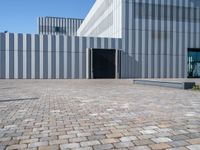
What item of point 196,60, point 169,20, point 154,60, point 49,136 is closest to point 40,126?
point 49,136

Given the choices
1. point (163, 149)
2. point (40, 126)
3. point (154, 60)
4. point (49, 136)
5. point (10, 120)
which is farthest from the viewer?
point (154, 60)

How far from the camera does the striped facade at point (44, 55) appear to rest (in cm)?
3111

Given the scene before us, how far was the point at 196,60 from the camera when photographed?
128 feet

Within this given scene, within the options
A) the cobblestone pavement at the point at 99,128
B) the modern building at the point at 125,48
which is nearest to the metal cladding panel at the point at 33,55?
the modern building at the point at 125,48

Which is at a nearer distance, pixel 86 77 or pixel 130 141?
pixel 130 141

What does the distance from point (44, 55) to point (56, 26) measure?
167ft

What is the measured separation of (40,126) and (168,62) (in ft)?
105

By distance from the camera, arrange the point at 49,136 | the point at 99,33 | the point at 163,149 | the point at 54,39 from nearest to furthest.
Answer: the point at 163,149 < the point at 49,136 < the point at 54,39 < the point at 99,33

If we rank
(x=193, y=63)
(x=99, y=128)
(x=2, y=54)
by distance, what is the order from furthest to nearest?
(x=193, y=63) < (x=2, y=54) < (x=99, y=128)

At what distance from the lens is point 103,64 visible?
110ft

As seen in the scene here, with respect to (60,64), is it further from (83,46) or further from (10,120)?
(10,120)

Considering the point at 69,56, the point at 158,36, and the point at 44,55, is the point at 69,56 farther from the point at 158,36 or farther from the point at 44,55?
the point at 158,36

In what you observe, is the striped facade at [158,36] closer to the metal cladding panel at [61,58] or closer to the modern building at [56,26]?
the metal cladding panel at [61,58]

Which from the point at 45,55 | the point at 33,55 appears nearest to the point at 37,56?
the point at 33,55
